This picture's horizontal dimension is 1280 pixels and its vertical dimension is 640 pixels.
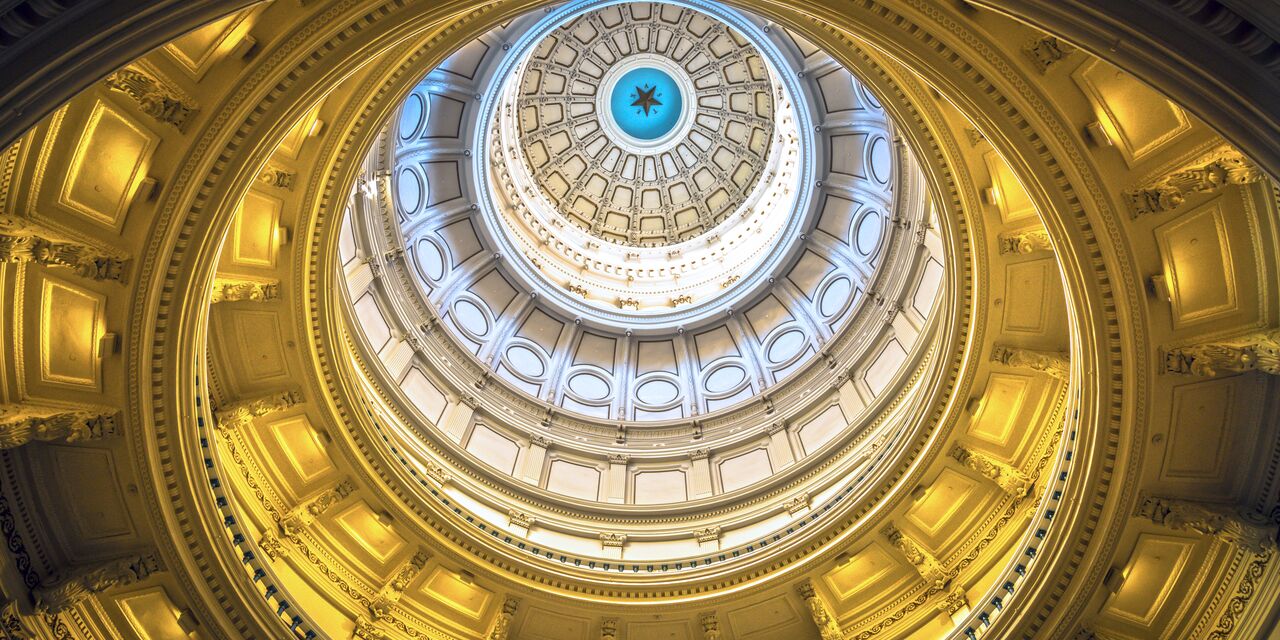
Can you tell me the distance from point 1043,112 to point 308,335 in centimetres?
1308

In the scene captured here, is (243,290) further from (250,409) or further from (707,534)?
(707,534)

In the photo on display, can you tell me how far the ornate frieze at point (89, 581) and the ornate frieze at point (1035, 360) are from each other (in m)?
14.9

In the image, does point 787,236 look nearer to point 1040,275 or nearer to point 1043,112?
point 1040,275

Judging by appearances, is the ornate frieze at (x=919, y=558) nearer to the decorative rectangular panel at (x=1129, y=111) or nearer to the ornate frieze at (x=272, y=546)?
the decorative rectangular panel at (x=1129, y=111)

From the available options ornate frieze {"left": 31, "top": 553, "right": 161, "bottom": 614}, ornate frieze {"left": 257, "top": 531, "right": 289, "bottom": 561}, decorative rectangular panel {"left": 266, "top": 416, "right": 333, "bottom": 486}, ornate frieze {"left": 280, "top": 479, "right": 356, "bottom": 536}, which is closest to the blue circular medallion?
decorative rectangular panel {"left": 266, "top": 416, "right": 333, "bottom": 486}

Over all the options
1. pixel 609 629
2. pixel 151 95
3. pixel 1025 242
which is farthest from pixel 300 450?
pixel 1025 242

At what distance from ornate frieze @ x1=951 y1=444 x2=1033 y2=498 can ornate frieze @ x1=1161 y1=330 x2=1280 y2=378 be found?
4.80 meters

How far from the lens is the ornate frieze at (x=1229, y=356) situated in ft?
29.6

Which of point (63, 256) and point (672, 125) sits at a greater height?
point (672, 125)

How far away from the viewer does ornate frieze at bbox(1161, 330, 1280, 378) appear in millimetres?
9031

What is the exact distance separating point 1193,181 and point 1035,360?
207 inches

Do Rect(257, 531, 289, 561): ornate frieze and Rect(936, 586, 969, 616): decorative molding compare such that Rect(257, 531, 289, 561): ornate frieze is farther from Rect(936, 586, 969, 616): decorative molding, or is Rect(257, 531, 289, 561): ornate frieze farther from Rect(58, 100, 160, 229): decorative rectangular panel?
Rect(936, 586, 969, 616): decorative molding

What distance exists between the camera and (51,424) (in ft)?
31.1

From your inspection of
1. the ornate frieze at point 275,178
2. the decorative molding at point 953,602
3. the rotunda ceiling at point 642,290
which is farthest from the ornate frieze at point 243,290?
the decorative molding at point 953,602
